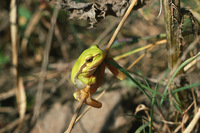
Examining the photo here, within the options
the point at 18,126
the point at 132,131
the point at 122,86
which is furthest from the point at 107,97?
the point at 18,126

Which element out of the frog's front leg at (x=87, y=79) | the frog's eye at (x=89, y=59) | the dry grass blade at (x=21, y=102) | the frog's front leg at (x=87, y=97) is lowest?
the dry grass blade at (x=21, y=102)

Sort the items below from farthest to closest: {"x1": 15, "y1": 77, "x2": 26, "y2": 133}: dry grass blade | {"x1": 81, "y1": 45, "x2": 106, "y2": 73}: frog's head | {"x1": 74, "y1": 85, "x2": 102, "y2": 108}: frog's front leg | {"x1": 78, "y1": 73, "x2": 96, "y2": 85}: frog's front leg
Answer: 1. {"x1": 15, "y1": 77, "x2": 26, "y2": 133}: dry grass blade
2. {"x1": 78, "y1": 73, "x2": 96, "y2": 85}: frog's front leg
3. {"x1": 74, "y1": 85, "x2": 102, "y2": 108}: frog's front leg
4. {"x1": 81, "y1": 45, "x2": 106, "y2": 73}: frog's head

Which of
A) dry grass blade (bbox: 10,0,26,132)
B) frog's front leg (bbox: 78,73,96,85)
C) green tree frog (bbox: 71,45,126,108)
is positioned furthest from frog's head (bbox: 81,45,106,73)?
dry grass blade (bbox: 10,0,26,132)

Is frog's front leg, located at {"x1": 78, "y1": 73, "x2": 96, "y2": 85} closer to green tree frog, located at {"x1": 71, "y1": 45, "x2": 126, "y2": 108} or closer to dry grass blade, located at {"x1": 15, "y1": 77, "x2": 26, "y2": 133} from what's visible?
green tree frog, located at {"x1": 71, "y1": 45, "x2": 126, "y2": 108}

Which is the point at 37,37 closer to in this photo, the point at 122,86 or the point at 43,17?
the point at 43,17

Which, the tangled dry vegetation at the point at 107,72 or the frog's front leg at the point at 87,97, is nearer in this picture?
the tangled dry vegetation at the point at 107,72

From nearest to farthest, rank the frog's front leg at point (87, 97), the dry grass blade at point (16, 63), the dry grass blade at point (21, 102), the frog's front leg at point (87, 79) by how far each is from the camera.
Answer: the frog's front leg at point (87, 97) < the frog's front leg at point (87, 79) < the dry grass blade at point (16, 63) < the dry grass blade at point (21, 102)

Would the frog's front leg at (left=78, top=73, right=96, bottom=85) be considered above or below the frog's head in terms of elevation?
below

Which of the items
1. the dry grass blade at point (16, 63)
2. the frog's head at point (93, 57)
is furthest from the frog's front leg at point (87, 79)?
the dry grass blade at point (16, 63)

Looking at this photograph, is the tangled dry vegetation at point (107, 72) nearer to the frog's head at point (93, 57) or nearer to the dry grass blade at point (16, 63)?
the dry grass blade at point (16, 63)

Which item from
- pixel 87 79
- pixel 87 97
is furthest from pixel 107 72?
pixel 87 97
